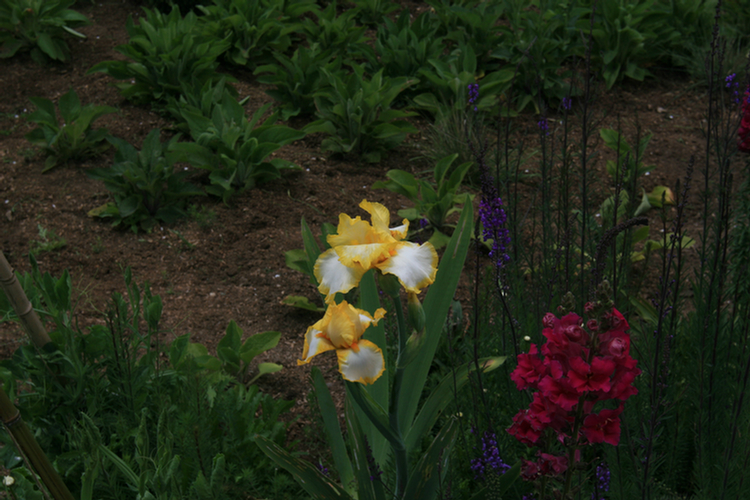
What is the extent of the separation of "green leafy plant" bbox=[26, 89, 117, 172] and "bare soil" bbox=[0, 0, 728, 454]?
0.07m

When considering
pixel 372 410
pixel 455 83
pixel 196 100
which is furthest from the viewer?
pixel 455 83

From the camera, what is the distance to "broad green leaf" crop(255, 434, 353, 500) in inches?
58.3

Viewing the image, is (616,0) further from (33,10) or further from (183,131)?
(33,10)

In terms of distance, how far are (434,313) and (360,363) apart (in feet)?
1.61

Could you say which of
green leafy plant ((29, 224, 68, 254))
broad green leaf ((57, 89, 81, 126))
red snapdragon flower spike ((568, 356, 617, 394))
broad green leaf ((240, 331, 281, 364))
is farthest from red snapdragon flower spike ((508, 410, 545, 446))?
broad green leaf ((57, 89, 81, 126))

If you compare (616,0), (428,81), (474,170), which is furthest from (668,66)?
(474,170)

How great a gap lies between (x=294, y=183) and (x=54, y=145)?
1.35 metres

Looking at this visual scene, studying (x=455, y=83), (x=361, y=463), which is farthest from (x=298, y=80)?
(x=361, y=463)

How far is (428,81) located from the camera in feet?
13.8

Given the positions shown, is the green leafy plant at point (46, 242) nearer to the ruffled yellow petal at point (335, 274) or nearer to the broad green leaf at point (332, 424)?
the broad green leaf at point (332, 424)

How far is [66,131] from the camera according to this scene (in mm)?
3469

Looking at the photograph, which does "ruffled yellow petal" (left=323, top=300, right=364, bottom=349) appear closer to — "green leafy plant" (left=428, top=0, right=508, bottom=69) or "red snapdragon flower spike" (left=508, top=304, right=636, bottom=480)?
"red snapdragon flower spike" (left=508, top=304, right=636, bottom=480)

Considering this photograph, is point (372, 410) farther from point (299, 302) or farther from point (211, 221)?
point (211, 221)

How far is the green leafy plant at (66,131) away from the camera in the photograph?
3.46 metres
